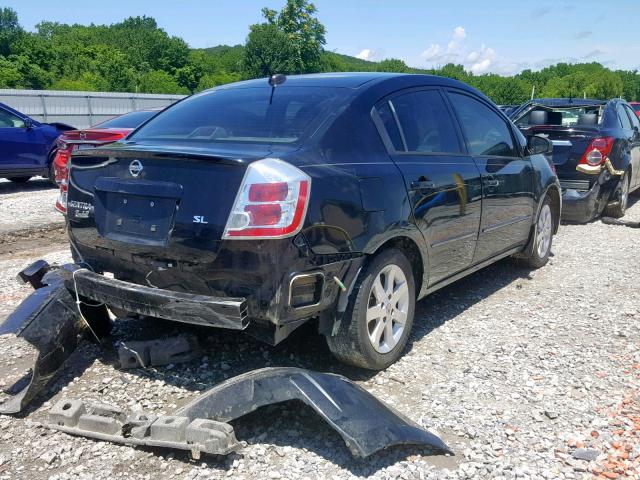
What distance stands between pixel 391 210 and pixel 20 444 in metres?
2.34

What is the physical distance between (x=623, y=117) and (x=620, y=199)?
136 cm

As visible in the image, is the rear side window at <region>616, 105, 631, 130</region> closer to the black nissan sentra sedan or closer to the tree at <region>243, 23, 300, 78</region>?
the black nissan sentra sedan

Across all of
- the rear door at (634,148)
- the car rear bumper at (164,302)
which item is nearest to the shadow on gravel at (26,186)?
the car rear bumper at (164,302)

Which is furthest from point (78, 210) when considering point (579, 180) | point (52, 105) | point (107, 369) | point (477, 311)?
point (52, 105)

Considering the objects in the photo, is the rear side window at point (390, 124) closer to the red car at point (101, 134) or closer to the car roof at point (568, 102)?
the red car at point (101, 134)

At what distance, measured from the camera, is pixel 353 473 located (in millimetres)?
2842

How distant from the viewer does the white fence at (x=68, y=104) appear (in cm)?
2120

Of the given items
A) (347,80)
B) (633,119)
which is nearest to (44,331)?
(347,80)

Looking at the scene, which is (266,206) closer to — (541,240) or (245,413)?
(245,413)

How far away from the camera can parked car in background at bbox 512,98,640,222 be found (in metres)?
8.52

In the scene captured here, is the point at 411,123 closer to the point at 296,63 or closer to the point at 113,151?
the point at 113,151

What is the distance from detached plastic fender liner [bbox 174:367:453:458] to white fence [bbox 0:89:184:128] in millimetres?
19093

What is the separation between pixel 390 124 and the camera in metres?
3.98

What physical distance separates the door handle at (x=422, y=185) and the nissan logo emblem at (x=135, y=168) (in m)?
1.66
